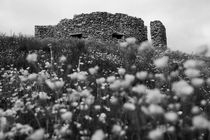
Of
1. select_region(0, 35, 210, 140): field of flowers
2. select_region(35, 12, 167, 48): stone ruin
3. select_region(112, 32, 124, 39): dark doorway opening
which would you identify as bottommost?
select_region(0, 35, 210, 140): field of flowers

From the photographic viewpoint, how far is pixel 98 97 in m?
5.27

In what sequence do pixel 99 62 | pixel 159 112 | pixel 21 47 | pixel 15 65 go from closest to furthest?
pixel 159 112
pixel 15 65
pixel 99 62
pixel 21 47

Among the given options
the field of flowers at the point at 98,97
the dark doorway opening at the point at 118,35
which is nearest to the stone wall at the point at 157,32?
the dark doorway opening at the point at 118,35

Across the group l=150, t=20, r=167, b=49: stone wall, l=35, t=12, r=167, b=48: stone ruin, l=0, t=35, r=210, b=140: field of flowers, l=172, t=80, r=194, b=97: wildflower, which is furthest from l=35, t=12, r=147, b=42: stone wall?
l=172, t=80, r=194, b=97: wildflower

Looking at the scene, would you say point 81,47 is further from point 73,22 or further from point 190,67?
point 73,22

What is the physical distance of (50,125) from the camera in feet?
14.7

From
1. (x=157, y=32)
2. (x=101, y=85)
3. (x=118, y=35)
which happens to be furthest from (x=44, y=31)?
(x=101, y=85)

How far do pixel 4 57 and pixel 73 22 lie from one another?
1614 centimetres

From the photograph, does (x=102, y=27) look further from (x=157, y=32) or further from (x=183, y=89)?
(x=183, y=89)

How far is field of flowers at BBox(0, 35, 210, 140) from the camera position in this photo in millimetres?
2904

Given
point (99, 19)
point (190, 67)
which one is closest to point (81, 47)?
point (190, 67)

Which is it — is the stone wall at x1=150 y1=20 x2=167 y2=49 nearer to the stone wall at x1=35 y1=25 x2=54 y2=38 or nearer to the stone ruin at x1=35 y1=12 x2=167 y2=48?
the stone ruin at x1=35 y1=12 x2=167 y2=48

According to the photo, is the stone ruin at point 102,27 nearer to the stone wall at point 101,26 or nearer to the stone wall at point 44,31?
the stone wall at point 101,26

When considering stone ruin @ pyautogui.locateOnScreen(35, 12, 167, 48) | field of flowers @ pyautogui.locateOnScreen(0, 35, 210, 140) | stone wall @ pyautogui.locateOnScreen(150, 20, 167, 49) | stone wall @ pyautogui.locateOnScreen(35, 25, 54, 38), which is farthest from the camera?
stone wall @ pyautogui.locateOnScreen(35, 25, 54, 38)
